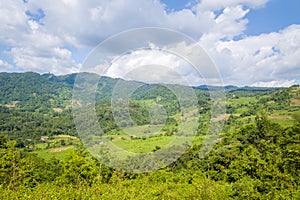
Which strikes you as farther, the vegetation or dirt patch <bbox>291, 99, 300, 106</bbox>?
dirt patch <bbox>291, 99, 300, 106</bbox>

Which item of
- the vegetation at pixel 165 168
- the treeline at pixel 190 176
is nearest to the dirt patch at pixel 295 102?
the vegetation at pixel 165 168

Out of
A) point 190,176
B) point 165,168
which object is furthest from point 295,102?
point 190,176

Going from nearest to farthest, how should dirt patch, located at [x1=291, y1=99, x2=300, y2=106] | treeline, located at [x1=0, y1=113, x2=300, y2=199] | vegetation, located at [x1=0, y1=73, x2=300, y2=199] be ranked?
treeline, located at [x1=0, y1=113, x2=300, y2=199], vegetation, located at [x1=0, y1=73, x2=300, y2=199], dirt patch, located at [x1=291, y1=99, x2=300, y2=106]

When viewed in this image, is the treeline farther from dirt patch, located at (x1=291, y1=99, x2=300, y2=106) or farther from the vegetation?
dirt patch, located at (x1=291, y1=99, x2=300, y2=106)

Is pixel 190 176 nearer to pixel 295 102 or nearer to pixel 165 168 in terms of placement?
pixel 165 168

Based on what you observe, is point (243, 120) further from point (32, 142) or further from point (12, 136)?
point (12, 136)

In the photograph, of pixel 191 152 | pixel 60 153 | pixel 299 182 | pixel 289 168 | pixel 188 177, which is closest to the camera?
pixel 299 182

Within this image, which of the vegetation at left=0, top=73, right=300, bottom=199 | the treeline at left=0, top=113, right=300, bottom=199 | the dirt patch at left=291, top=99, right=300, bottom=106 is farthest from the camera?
the dirt patch at left=291, top=99, right=300, bottom=106

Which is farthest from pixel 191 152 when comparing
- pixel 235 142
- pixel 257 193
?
pixel 257 193

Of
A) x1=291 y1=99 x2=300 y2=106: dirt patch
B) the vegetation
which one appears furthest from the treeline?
x1=291 y1=99 x2=300 y2=106: dirt patch
